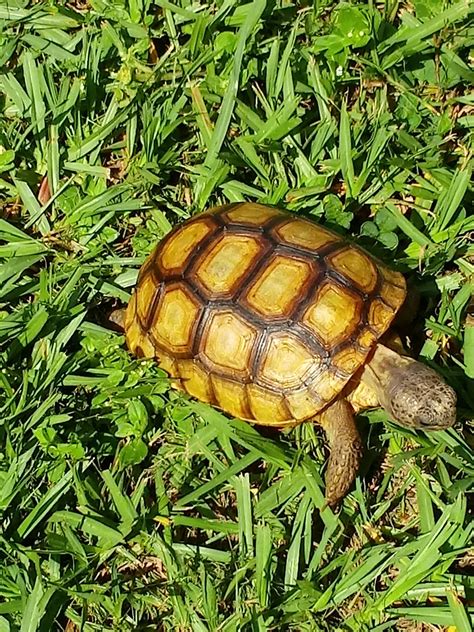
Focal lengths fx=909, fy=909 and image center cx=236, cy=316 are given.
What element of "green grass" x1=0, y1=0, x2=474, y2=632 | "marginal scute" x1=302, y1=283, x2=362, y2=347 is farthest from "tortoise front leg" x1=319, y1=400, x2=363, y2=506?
"marginal scute" x1=302, y1=283, x2=362, y2=347

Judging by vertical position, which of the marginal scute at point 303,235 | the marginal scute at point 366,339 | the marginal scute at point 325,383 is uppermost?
the marginal scute at point 303,235

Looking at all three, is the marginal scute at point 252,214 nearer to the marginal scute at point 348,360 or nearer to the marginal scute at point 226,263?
the marginal scute at point 226,263

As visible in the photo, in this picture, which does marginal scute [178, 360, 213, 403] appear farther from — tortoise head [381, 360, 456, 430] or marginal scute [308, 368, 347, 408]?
tortoise head [381, 360, 456, 430]

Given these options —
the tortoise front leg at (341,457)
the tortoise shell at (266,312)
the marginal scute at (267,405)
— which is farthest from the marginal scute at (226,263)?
the tortoise front leg at (341,457)

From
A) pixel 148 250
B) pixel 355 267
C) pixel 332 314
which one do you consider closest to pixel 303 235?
pixel 355 267

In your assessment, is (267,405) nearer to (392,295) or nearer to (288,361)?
(288,361)
